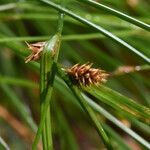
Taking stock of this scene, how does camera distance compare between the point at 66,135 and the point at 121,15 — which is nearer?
the point at 121,15

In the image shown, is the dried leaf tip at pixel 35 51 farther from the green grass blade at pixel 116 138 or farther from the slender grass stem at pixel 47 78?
the green grass blade at pixel 116 138

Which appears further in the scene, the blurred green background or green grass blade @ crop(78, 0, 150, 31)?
the blurred green background

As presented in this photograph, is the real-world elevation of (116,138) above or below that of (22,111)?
below

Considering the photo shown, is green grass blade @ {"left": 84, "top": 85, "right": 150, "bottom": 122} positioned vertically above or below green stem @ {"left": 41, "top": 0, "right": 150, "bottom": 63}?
below

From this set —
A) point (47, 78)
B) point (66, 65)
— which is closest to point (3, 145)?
point (47, 78)

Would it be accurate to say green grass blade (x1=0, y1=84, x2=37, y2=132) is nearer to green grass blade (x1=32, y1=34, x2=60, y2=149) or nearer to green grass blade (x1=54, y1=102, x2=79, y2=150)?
green grass blade (x1=54, y1=102, x2=79, y2=150)

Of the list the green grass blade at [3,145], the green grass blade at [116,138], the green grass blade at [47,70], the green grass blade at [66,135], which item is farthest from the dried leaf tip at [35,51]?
the green grass blade at [66,135]

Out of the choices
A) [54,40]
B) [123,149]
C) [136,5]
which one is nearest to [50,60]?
[54,40]

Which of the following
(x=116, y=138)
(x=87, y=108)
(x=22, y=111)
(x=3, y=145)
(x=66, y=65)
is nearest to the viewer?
(x=87, y=108)

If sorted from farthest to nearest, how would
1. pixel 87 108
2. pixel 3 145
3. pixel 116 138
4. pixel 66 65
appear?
pixel 66 65, pixel 116 138, pixel 3 145, pixel 87 108

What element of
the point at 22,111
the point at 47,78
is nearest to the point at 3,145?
the point at 47,78

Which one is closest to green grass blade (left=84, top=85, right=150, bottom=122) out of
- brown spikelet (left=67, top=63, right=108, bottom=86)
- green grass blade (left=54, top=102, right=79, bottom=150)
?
brown spikelet (left=67, top=63, right=108, bottom=86)

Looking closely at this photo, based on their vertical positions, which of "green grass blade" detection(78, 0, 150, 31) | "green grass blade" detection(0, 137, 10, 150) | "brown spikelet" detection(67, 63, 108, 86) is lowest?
"brown spikelet" detection(67, 63, 108, 86)

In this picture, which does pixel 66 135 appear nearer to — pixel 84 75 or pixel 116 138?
pixel 116 138
